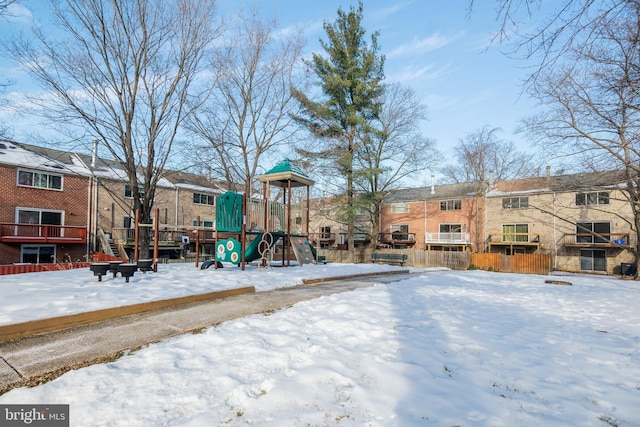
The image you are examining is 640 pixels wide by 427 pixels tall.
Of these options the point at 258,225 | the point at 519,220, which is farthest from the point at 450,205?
the point at 258,225

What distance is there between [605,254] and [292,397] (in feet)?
110

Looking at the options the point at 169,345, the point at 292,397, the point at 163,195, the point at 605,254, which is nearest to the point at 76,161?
the point at 163,195

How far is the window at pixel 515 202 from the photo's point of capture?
98.2 feet

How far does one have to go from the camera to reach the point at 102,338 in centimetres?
396

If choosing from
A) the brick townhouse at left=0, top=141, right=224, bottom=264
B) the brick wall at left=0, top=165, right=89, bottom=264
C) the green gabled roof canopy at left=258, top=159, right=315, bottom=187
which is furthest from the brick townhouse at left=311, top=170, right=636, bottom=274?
the brick wall at left=0, top=165, right=89, bottom=264

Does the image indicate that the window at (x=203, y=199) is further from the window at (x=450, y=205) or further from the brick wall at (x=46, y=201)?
the window at (x=450, y=205)

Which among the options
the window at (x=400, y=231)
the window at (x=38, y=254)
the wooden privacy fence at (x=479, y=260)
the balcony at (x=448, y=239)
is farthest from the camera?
the window at (x=400, y=231)

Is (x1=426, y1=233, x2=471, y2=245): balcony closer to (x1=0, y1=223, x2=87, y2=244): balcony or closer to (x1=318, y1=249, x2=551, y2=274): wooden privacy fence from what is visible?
(x1=318, y1=249, x2=551, y2=274): wooden privacy fence

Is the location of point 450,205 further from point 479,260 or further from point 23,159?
point 23,159

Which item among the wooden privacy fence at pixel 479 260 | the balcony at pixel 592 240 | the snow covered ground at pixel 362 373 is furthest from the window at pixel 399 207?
the snow covered ground at pixel 362 373

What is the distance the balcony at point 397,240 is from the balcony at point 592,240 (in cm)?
1341

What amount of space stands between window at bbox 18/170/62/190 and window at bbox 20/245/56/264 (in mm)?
3874

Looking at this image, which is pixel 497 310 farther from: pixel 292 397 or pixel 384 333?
pixel 292 397

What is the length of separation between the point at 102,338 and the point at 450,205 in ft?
113
